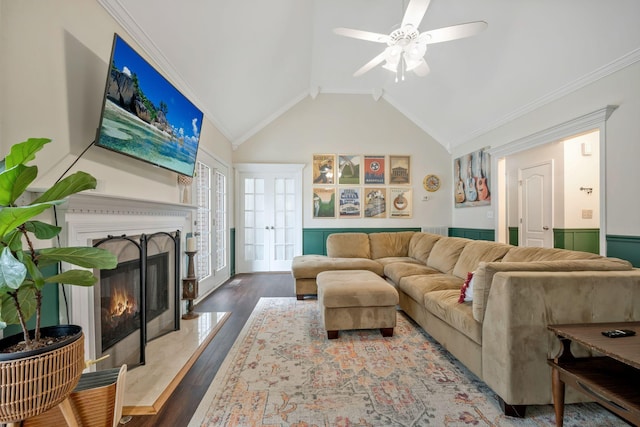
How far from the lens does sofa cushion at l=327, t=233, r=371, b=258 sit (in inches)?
171

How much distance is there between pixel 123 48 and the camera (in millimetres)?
1731

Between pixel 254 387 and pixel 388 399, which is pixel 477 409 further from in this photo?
pixel 254 387

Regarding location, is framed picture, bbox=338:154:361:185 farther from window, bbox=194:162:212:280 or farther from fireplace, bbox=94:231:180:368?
fireplace, bbox=94:231:180:368

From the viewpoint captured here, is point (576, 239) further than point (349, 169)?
No

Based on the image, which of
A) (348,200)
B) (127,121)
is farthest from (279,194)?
(127,121)

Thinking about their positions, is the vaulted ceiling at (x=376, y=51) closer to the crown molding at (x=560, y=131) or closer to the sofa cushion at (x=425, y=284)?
the crown molding at (x=560, y=131)

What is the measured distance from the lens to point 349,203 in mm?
5605

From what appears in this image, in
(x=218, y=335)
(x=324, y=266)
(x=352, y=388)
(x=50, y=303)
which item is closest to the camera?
(x=50, y=303)

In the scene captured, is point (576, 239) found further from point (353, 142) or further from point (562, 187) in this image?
point (353, 142)

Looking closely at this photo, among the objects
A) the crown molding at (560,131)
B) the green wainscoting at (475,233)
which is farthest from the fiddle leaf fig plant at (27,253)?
the green wainscoting at (475,233)

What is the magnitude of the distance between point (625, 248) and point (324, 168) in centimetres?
426

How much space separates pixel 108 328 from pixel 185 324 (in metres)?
1.03

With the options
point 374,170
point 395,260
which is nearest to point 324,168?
point 374,170

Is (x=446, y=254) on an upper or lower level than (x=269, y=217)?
lower
